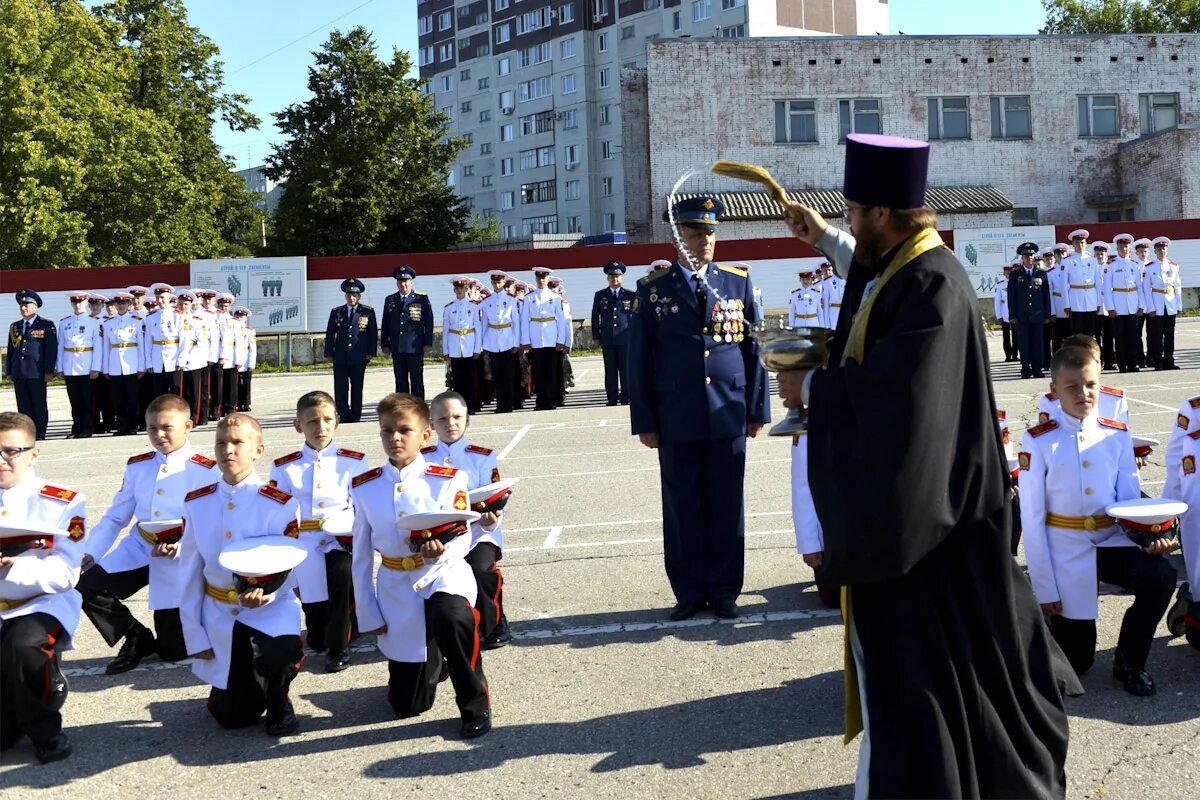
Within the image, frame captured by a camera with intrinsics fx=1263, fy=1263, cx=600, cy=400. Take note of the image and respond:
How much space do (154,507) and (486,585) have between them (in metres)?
1.66

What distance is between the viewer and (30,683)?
4887 millimetres

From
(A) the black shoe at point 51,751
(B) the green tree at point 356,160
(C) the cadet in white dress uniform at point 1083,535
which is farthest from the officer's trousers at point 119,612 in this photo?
(B) the green tree at point 356,160

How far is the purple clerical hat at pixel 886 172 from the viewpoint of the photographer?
343 centimetres

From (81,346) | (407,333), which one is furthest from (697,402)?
(81,346)

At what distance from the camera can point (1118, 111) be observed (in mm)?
45281

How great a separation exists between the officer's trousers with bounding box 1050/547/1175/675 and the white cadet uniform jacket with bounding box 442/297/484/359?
14788 mm

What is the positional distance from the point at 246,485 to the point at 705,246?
2.65 meters

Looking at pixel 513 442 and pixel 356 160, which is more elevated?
pixel 356 160

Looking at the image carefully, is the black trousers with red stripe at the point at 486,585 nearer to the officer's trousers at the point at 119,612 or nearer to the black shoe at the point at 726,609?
the black shoe at the point at 726,609

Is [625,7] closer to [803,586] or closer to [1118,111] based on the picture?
[1118,111]

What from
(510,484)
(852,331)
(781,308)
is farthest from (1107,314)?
(852,331)

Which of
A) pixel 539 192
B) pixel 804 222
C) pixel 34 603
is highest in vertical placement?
pixel 539 192

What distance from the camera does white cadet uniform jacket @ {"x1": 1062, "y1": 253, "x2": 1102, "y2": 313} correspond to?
822 inches

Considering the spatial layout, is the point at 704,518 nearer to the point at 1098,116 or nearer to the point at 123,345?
the point at 123,345
